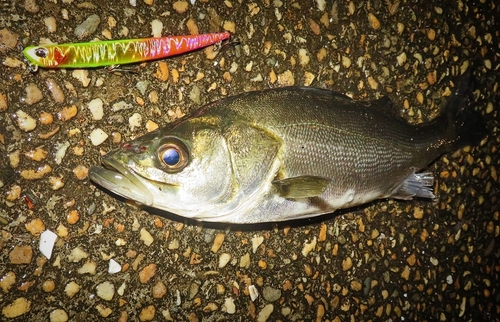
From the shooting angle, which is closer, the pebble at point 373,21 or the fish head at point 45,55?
the fish head at point 45,55

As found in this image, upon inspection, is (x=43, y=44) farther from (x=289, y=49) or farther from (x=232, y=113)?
(x=289, y=49)

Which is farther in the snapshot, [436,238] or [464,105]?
[436,238]

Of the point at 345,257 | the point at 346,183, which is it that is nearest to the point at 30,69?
the point at 346,183

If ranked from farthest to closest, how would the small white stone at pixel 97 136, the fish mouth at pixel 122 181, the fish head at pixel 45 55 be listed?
the small white stone at pixel 97 136
the fish head at pixel 45 55
the fish mouth at pixel 122 181

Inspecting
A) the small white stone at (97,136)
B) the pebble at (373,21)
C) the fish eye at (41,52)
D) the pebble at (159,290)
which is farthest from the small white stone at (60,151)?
the pebble at (373,21)

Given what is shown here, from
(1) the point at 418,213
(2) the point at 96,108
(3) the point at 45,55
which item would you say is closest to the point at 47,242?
(2) the point at 96,108

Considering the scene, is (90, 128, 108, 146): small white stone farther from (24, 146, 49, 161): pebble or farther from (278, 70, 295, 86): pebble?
(278, 70, 295, 86): pebble

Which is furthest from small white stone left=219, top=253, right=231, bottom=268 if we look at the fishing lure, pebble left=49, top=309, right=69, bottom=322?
the fishing lure

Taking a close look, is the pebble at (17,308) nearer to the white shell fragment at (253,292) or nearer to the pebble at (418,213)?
the white shell fragment at (253,292)
